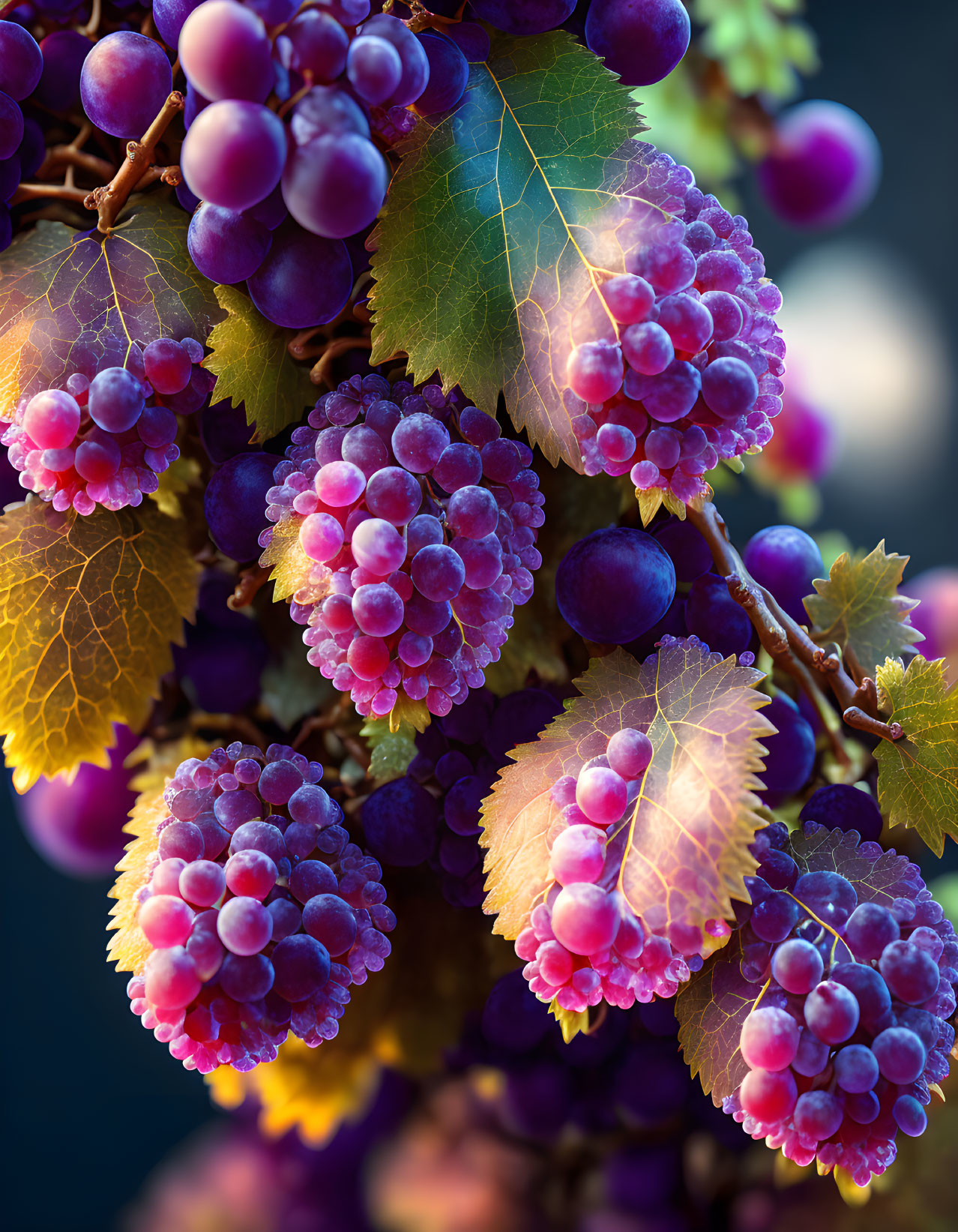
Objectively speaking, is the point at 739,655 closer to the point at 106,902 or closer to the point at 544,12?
the point at 544,12

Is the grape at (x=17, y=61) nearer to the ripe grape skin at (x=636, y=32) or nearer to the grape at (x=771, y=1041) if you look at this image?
the ripe grape skin at (x=636, y=32)

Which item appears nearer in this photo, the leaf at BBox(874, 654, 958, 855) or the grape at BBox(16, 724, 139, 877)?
the leaf at BBox(874, 654, 958, 855)

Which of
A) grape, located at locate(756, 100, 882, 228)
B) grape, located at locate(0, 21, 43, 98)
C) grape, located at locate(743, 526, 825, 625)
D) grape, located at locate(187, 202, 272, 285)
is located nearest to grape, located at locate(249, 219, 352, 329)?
grape, located at locate(187, 202, 272, 285)

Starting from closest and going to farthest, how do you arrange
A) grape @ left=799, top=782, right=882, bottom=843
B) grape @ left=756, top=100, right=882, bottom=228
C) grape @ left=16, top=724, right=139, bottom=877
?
grape @ left=799, top=782, right=882, bottom=843 → grape @ left=16, top=724, right=139, bottom=877 → grape @ left=756, top=100, right=882, bottom=228

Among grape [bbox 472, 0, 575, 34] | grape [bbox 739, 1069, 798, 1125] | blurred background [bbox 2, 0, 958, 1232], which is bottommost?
blurred background [bbox 2, 0, 958, 1232]

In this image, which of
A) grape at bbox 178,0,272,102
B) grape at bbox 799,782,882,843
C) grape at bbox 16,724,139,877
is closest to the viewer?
grape at bbox 178,0,272,102

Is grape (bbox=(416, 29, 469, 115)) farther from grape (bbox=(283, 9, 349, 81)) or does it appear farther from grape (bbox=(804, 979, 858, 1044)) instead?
grape (bbox=(804, 979, 858, 1044))

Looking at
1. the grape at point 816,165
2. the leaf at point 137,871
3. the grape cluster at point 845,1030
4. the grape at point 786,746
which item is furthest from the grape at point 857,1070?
the grape at point 816,165

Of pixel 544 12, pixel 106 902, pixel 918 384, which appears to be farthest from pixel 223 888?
Result: pixel 918 384
